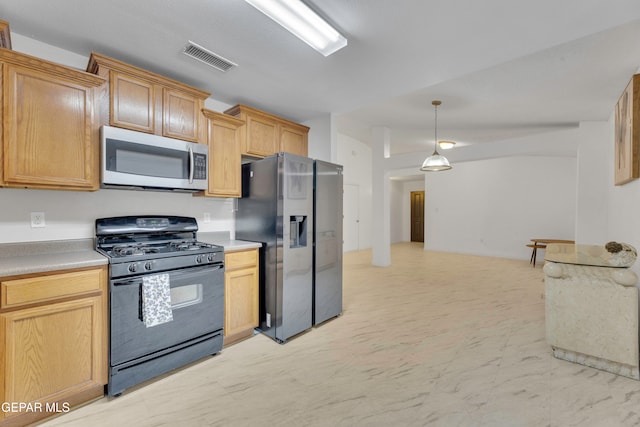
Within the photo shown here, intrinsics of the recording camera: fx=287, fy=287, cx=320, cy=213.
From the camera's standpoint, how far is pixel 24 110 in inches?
72.5

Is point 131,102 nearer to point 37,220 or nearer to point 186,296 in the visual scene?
point 37,220

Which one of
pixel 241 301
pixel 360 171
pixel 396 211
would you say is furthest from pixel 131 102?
pixel 396 211

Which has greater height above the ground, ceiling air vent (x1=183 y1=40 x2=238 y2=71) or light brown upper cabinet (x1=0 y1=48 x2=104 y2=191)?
ceiling air vent (x1=183 y1=40 x2=238 y2=71)

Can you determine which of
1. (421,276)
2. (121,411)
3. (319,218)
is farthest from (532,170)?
(121,411)

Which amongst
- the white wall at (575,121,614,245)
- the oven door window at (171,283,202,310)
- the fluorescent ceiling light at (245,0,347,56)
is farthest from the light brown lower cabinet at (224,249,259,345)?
the white wall at (575,121,614,245)

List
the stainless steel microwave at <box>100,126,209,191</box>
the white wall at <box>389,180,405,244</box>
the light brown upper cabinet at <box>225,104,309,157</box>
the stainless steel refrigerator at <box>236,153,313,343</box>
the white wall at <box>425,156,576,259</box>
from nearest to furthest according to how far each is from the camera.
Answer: the stainless steel microwave at <box>100,126,209,191</box> < the stainless steel refrigerator at <box>236,153,313,343</box> < the light brown upper cabinet at <box>225,104,309,157</box> < the white wall at <box>425,156,576,259</box> < the white wall at <box>389,180,405,244</box>

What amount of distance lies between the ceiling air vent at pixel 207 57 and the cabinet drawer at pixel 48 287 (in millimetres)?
1787

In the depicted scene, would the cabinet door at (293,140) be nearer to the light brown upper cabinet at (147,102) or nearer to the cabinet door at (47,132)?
the light brown upper cabinet at (147,102)

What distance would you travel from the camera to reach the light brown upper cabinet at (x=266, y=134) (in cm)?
318

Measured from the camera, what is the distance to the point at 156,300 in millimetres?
2023

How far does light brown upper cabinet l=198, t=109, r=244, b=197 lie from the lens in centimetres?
283

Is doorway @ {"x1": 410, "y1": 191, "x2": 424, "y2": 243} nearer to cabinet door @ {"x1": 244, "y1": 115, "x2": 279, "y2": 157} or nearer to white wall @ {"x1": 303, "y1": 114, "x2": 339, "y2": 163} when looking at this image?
white wall @ {"x1": 303, "y1": 114, "x2": 339, "y2": 163}

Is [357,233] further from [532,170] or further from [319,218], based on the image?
[319,218]

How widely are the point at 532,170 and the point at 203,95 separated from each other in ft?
24.1
